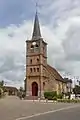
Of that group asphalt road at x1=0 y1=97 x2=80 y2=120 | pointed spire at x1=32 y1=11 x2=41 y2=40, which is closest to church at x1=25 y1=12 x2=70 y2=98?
pointed spire at x1=32 y1=11 x2=41 y2=40

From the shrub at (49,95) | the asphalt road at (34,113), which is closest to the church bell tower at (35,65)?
the shrub at (49,95)

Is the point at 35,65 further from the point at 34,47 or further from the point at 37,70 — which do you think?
the point at 34,47

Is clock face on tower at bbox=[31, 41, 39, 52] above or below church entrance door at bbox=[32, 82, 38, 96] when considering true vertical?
above

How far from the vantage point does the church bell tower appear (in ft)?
297

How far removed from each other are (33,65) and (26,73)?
3773mm

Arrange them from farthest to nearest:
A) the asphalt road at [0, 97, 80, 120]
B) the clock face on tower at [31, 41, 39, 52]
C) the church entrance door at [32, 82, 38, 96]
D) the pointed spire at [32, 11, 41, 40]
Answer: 1. the pointed spire at [32, 11, 41, 40]
2. the clock face on tower at [31, 41, 39, 52]
3. the church entrance door at [32, 82, 38, 96]
4. the asphalt road at [0, 97, 80, 120]

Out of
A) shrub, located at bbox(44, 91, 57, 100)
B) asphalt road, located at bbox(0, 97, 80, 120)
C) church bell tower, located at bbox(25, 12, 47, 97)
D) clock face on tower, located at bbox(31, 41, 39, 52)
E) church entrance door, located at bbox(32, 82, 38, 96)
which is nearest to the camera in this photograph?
asphalt road, located at bbox(0, 97, 80, 120)

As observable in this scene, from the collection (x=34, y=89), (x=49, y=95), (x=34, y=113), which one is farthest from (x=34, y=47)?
(x=34, y=113)

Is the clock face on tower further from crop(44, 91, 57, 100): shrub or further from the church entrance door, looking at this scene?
crop(44, 91, 57, 100): shrub

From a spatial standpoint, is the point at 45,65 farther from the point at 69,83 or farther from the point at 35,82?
the point at 69,83

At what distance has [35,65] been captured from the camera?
91312 mm

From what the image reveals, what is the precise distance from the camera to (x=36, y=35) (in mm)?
95188

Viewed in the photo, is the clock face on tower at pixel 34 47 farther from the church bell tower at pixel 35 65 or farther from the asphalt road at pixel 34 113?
the asphalt road at pixel 34 113

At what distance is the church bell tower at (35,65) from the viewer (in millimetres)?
90375
